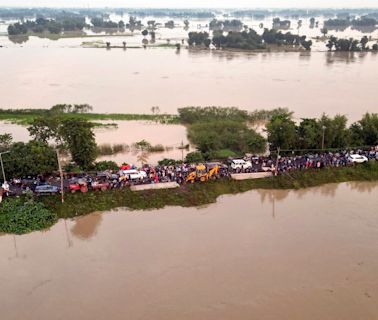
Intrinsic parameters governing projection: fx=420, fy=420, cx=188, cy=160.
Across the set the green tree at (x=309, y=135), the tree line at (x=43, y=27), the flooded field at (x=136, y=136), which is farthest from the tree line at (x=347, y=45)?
the tree line at (x=43, y=27)

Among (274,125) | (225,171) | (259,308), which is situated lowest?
(259,308)

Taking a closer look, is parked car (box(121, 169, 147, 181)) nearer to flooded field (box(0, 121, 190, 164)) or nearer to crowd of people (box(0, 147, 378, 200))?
crowd of people (box(0, 147, 378, 200))

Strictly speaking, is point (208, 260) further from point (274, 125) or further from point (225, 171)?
point (274, 125)

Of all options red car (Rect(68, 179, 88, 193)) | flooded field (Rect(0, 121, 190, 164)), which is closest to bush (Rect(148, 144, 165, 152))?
flooded field (Rect(0, 121, 190, 164))

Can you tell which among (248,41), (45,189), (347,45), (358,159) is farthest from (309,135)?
(248,41)

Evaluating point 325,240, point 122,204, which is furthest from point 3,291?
point 325,240

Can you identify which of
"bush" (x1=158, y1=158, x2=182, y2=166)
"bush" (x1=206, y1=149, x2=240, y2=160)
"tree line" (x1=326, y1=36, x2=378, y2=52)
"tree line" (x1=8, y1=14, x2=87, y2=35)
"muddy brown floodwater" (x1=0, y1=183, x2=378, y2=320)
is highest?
"tree line" (x1=8, y1=14, x2=87, y2=35)

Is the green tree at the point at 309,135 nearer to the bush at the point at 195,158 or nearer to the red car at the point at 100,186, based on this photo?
the bush at the point at 195,158
